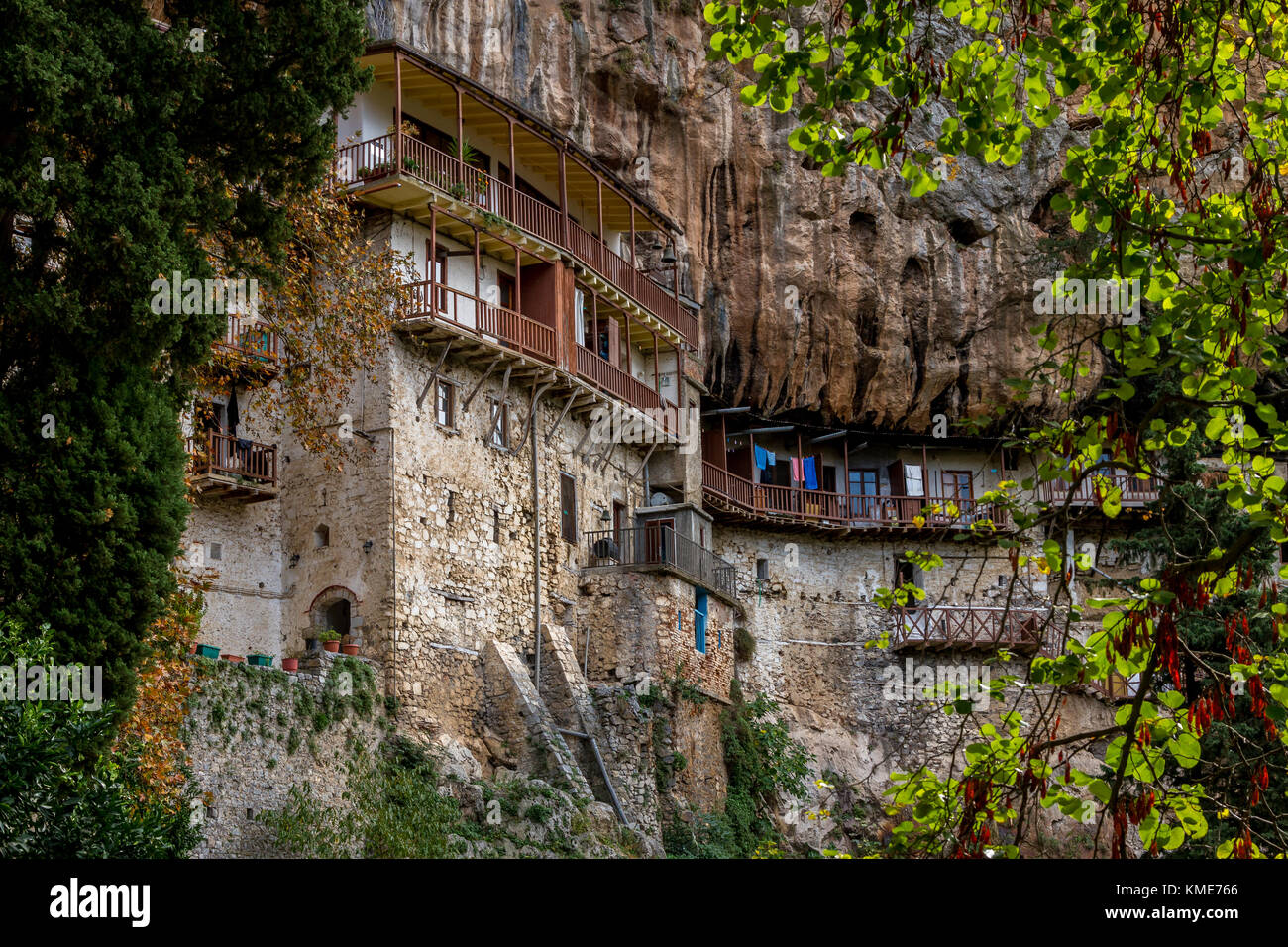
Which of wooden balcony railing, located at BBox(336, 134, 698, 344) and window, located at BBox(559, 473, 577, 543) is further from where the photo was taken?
window, located at BBox(559, 473, 577, 543)

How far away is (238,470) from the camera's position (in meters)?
23.1

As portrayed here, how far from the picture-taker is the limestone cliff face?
3041 centimetres

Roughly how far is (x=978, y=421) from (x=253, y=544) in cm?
1755

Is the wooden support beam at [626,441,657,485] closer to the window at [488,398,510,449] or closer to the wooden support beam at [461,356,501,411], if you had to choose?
the window at [488,398,510,449]

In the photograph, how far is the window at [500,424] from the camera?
25.9 metres

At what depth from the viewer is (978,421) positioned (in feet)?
27.3

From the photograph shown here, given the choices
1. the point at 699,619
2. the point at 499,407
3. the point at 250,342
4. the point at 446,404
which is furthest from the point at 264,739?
the point at 699,619

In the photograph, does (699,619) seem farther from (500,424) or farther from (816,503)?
(816,503)

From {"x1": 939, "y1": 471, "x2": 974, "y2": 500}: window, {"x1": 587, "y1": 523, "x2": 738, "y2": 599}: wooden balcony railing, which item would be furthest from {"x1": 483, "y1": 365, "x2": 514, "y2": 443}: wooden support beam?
{"x1": 939, "y1": 471, "x2": 974, "y2": 500}: window

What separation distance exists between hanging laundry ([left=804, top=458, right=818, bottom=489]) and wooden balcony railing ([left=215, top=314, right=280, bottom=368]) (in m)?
16.7

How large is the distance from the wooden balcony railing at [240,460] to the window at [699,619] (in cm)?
932

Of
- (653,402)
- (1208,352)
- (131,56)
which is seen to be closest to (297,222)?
(131,56)

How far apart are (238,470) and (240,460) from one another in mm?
202
